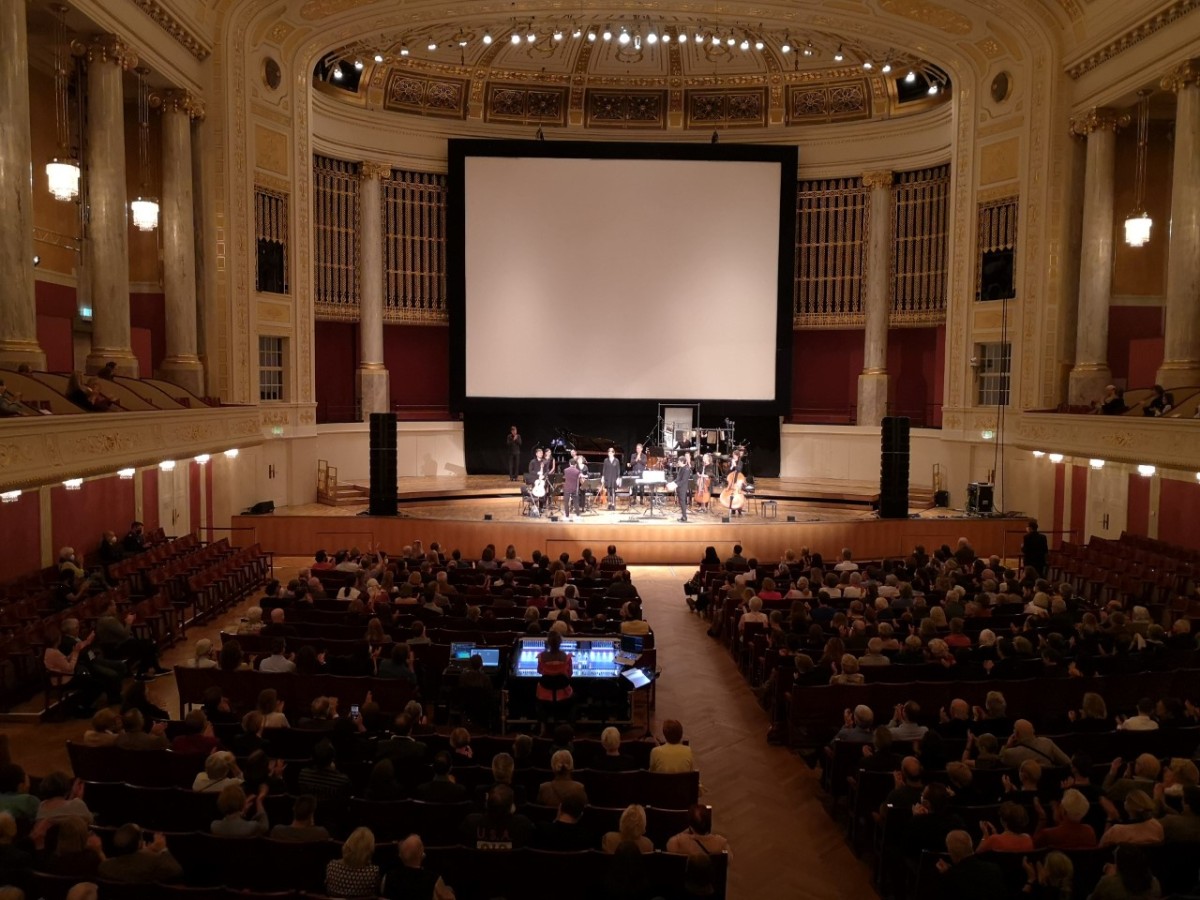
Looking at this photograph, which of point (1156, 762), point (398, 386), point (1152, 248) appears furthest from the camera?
point (398, 386)

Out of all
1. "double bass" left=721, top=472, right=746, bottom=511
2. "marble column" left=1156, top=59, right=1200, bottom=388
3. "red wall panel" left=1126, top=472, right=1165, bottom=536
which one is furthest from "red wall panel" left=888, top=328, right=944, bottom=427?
"red wall panel" left=1126, top=472, right=1165, bottom=536

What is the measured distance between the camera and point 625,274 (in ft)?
82.3

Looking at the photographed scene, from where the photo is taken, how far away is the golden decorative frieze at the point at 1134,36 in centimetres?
1631

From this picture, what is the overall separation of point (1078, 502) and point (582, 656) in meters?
13.9

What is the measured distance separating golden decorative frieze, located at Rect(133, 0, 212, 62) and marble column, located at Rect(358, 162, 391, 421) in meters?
6.31

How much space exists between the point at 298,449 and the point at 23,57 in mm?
10624

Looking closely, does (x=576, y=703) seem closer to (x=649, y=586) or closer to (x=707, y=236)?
(x=649, y=586)

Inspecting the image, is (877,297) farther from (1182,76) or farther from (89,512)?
(89,512)

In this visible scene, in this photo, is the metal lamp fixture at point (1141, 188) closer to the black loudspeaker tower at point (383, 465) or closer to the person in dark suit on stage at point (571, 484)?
the person in dark suit on stage at point (571, 484)

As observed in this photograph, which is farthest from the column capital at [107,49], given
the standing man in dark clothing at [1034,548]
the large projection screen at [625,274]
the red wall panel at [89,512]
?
the standing man in dark clothing at [1034,548]

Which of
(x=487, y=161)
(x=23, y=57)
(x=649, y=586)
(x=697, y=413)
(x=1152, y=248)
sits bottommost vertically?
(x=649, y=586)

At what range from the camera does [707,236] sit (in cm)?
2511

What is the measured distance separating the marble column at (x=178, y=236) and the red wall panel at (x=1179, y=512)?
18641 millimetres

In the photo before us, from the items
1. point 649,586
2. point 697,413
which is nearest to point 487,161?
point 697,413
